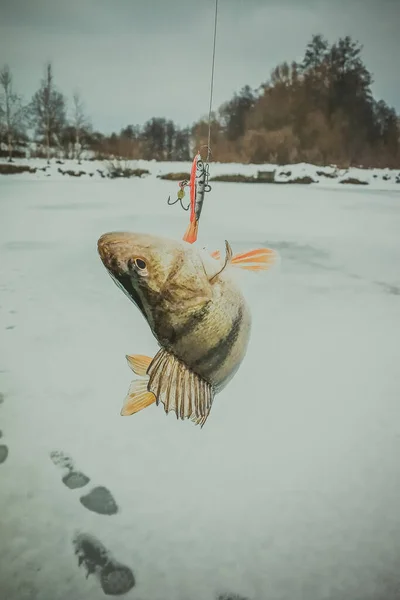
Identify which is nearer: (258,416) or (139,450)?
(139,450)

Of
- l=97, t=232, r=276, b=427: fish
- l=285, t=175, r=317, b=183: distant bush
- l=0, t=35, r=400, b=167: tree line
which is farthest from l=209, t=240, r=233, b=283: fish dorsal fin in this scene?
l=285, t=175, r=317, b=183: distant bush

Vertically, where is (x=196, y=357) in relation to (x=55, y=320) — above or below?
above

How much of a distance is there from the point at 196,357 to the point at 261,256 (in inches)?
6.6

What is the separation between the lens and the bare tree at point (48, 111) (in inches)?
73.8

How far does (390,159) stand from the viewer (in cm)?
215

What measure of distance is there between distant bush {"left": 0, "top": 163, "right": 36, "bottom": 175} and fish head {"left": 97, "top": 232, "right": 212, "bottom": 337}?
1.97 metres

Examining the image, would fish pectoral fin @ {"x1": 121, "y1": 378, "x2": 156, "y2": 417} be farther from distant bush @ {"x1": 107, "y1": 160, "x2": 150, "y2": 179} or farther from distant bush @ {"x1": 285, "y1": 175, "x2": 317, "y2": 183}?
distant bush @ {"x1": 285, "y1": 175, "x2": 317, "y2": 183}

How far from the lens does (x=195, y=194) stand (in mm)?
649

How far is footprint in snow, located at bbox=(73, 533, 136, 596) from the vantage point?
1.11 meters

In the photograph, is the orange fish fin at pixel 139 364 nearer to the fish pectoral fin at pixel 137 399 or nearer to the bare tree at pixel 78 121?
the fish pectoral fin at pixel 137 399

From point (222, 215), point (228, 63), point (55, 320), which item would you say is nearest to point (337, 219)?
point (222, 215)

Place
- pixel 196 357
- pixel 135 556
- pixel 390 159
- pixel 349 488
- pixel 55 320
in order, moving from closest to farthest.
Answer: pixel 196 357
pixel 135 556
pixel 349 488
pixel 55 320
pixel 390 159

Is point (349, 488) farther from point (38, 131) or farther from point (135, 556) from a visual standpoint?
point (38, 131)

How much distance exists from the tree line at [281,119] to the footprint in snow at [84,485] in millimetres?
1178
